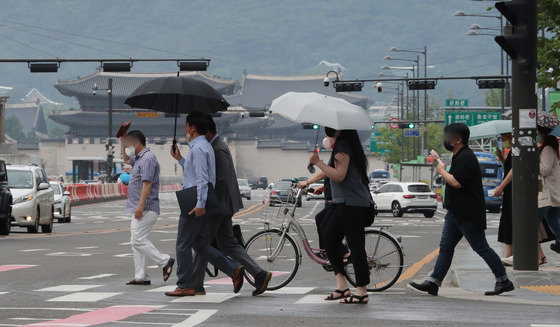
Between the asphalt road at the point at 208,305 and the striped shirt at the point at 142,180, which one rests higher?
the striped shirt at the point at 142,180

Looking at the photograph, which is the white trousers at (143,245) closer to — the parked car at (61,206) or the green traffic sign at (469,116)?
the parked car at (61,206)

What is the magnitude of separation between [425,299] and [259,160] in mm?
120965

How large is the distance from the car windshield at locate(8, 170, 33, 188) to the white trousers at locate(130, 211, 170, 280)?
13875 millimetres

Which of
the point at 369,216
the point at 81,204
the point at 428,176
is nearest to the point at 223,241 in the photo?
the point at 369,216

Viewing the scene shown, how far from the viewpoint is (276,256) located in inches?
441

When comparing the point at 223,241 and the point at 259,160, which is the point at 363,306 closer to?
the point at 223,241

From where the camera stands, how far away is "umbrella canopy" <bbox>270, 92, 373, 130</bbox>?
32.8ft

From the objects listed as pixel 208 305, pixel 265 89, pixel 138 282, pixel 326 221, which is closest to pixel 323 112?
pixel 326 221

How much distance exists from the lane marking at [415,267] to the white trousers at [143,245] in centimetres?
289

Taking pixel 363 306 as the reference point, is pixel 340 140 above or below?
above

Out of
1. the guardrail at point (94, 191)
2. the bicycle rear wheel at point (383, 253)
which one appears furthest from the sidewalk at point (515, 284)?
the guardrail at point (94, 191)

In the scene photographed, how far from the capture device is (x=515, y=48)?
12.1 m

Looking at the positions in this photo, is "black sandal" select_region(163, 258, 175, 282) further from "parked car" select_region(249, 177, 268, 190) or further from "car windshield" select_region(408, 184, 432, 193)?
"parked car" select_region(249, 177, 268, 190)

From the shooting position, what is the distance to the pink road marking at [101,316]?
28.1ft
